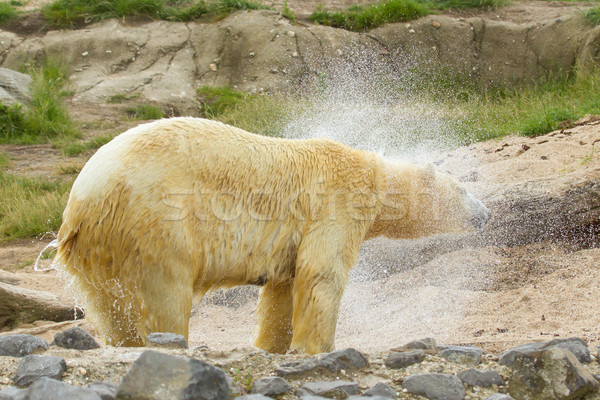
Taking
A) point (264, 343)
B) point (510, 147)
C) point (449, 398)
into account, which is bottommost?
point (264, 343)

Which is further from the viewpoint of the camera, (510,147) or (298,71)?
(298,71)

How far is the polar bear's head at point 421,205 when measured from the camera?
13.5 feet

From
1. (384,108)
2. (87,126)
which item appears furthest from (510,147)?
(87,126)

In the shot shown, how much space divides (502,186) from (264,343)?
2826mm

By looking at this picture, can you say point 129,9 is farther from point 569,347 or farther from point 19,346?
point 569,347

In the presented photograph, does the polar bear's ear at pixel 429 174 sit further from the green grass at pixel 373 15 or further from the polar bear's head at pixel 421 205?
the green grass at pixel 373 15

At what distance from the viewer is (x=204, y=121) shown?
12.0 ft

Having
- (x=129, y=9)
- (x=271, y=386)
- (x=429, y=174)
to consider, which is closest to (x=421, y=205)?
(x=429, y=174)

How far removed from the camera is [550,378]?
2393 millimetres

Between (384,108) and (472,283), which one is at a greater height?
(384,108)

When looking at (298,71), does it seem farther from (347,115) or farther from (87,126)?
(87,126)

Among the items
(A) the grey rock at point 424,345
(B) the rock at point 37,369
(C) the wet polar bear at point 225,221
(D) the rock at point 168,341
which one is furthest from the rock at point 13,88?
(A) the grey rock at point 424,345

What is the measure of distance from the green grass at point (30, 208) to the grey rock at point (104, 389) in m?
5.76

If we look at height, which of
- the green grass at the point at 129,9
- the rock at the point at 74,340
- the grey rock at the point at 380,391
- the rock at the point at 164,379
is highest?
the green grass at the point at 129,9
